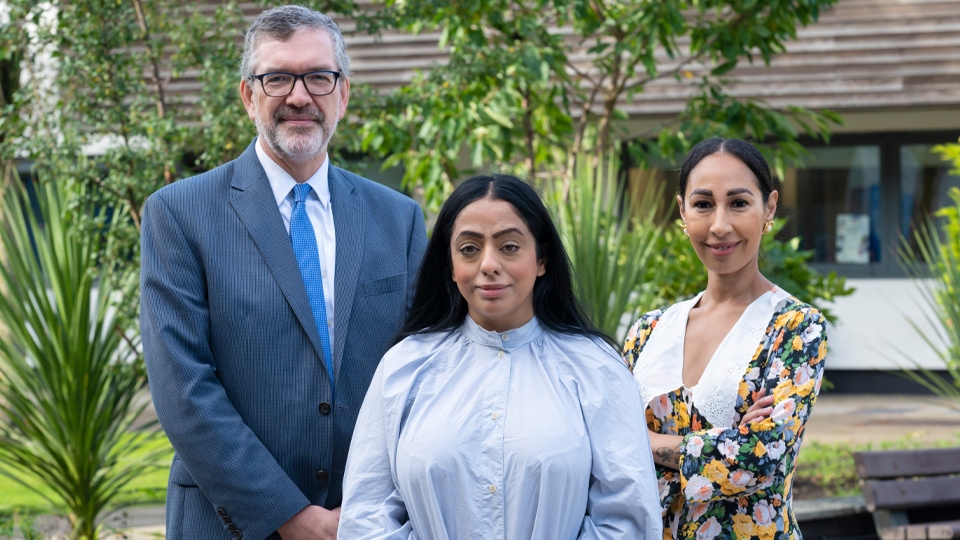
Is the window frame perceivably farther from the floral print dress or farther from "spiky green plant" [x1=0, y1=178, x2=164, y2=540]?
the floral print dress

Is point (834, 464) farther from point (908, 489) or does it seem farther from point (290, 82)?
point (290, 82)

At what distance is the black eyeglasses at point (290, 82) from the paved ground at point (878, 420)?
6338 millimetres

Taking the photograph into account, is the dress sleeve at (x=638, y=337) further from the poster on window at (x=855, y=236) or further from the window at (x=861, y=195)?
the poster on window at (x=855, y=236)

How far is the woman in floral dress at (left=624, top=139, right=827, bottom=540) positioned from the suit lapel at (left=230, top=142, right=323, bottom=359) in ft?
2.80

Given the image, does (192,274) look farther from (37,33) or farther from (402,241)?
(37,33)

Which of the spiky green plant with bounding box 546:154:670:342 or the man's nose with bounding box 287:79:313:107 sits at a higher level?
the man's nose with bounding box 287:79:313:107

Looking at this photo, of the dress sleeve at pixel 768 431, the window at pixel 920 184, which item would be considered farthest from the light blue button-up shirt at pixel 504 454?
the window at pixel 920 184

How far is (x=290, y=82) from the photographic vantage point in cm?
256

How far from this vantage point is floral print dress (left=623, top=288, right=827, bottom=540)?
2379 mm

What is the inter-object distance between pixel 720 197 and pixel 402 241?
824 mm

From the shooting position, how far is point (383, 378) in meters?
2.18

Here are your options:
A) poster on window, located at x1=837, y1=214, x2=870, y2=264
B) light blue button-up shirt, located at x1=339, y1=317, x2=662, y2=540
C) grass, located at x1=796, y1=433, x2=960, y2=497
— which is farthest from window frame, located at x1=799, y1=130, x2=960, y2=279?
light blue button-up shirt, located at x1=339, y1=317, x2=662, y2=540

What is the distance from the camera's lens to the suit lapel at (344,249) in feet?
8.34

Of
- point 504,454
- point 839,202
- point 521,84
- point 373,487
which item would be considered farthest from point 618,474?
point 839,202
